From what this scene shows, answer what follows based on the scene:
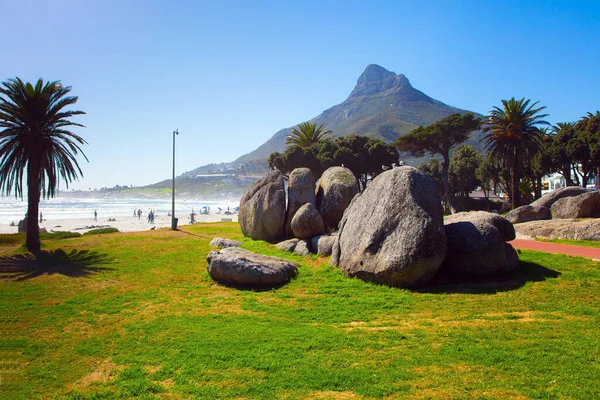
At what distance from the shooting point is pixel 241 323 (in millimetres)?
9328

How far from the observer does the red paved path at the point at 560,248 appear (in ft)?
51.0

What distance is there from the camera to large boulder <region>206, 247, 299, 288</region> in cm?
1302

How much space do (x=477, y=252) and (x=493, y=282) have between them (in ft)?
3.40

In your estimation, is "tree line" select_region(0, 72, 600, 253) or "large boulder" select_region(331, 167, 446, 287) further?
"tree line" select_region(0, 72, 600, 253)

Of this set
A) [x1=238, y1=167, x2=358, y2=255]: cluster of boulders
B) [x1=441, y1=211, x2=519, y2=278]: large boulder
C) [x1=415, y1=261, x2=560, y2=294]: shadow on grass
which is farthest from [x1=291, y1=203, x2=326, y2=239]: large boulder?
[x1=415, y1=261, x2=560, y2=294]: shadow on grass

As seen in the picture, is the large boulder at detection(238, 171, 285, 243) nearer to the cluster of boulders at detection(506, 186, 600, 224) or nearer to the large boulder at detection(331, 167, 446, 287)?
the large boulder at detection(331, 167, 446, 287)

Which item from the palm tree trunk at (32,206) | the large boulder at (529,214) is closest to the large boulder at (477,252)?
the large boulder at (529,214)

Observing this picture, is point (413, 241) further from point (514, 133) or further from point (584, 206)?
point (514, 133)

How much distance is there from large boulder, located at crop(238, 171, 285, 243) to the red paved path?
12364mm

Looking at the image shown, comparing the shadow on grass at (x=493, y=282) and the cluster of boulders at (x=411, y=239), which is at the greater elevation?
the cluster of boulders at (x=411, y=239)

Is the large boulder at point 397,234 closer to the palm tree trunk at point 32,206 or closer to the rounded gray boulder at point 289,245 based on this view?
the rounded gray boulder at point 289,245

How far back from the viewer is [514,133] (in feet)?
128

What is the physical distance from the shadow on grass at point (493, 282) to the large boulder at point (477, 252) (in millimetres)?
281

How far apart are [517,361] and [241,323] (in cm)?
595
